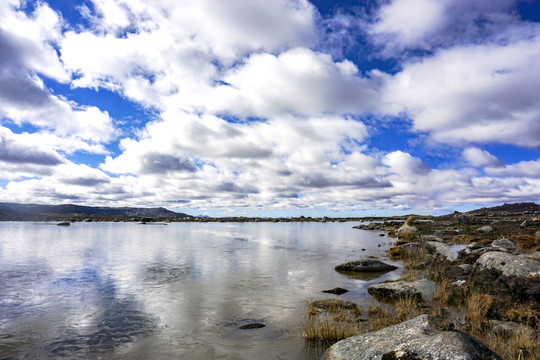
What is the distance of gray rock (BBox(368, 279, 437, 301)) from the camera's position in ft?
46.8

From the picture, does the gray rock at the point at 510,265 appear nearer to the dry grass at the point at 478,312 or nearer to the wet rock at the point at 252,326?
the dry grass at the point at 478,312

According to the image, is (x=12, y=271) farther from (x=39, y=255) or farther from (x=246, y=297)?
(x=246, y=297)

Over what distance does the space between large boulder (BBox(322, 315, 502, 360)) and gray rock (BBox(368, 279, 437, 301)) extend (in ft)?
25.3

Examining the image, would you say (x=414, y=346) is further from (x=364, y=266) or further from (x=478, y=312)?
(x=364, y=266)

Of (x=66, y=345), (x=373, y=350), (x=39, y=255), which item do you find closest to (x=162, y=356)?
(x=66, y=345)

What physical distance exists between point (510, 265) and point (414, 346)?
1172cm

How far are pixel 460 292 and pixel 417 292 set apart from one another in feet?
6.82

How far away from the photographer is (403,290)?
14938mm

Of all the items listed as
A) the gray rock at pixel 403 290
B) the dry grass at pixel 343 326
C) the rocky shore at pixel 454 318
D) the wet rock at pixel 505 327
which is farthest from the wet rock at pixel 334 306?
the wet rock at pixel 505 327

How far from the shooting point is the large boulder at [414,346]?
5613 millimetres

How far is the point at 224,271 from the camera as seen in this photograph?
22.8m

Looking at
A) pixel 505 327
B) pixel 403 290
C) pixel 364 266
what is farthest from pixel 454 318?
pixel 364 266

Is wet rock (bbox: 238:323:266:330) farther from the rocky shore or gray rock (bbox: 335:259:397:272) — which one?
gray rock (bbox: 335:259:397:272)

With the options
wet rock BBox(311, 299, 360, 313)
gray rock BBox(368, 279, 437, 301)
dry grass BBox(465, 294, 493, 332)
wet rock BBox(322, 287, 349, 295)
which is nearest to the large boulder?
dry grass BBox(465, 294, 493, 332)
